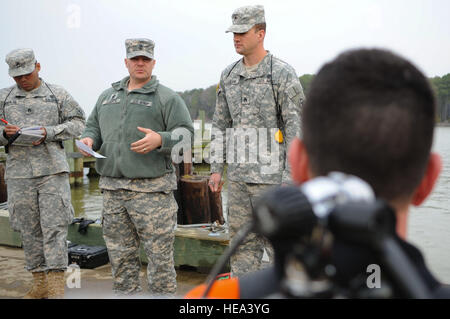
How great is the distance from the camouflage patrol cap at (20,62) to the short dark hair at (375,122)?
12.4ft

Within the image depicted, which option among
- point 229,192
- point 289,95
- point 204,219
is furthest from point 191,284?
point 289,95

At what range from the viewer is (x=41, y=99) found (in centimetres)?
404

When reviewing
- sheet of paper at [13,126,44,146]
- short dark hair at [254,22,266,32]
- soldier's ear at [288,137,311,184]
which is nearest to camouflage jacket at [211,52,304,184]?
short dark hair at [254,22,266,32]

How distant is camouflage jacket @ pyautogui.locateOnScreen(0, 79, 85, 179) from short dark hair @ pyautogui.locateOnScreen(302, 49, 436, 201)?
3.51 m

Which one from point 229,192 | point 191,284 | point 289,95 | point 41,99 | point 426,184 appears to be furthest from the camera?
point 191,284

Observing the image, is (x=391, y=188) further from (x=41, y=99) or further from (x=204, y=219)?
(x=204, y=219)

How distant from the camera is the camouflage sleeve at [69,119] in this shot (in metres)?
3.92

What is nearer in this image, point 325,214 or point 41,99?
point 325,214

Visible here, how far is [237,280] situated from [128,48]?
117 inches

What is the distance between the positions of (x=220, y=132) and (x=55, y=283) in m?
1.93

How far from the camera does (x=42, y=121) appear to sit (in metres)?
4.01

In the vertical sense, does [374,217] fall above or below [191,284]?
above

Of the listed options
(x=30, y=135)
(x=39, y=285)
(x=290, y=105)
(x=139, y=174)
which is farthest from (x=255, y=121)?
(x=39, y=285)
